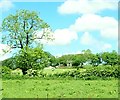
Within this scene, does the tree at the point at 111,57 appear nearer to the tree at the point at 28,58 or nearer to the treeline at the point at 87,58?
the treeline at the point at 87,58

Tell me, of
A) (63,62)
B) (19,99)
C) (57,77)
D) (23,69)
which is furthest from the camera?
(63,62)

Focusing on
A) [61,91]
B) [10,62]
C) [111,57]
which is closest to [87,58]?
[111,57]

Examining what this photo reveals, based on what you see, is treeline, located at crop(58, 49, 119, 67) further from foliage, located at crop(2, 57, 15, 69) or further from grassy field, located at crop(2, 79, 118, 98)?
grassy field, located at crop(2, 79, 118, 98)

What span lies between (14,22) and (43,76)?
50.9ft

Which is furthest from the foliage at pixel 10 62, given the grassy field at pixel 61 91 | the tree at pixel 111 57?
the tree at pixel 111 57

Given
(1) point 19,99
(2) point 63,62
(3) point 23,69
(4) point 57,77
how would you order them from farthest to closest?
(2) point 63,62 → (3) point 23,69 → (4) point 57,77 → (1) point 19,99

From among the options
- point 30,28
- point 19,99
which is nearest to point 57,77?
point 19,99

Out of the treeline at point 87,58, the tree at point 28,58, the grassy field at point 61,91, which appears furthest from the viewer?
the treeline at point 87,58

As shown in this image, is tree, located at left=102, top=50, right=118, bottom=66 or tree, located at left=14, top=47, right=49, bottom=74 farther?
tree, located at left=102, top=50, right=118, bottom=66

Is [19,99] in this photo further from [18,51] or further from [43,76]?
[18,51]

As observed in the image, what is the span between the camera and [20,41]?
4131 centimetres

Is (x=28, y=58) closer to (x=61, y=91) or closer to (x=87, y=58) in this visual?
(x=61, y=91)

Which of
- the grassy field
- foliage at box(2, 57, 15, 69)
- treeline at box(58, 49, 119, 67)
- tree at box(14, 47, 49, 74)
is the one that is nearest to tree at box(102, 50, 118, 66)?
treeline at box(58, 49, 119, 67)

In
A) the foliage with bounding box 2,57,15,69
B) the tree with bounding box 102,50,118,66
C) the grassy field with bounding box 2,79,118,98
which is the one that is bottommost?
the grassy field with bounding box 2,79,118,98
